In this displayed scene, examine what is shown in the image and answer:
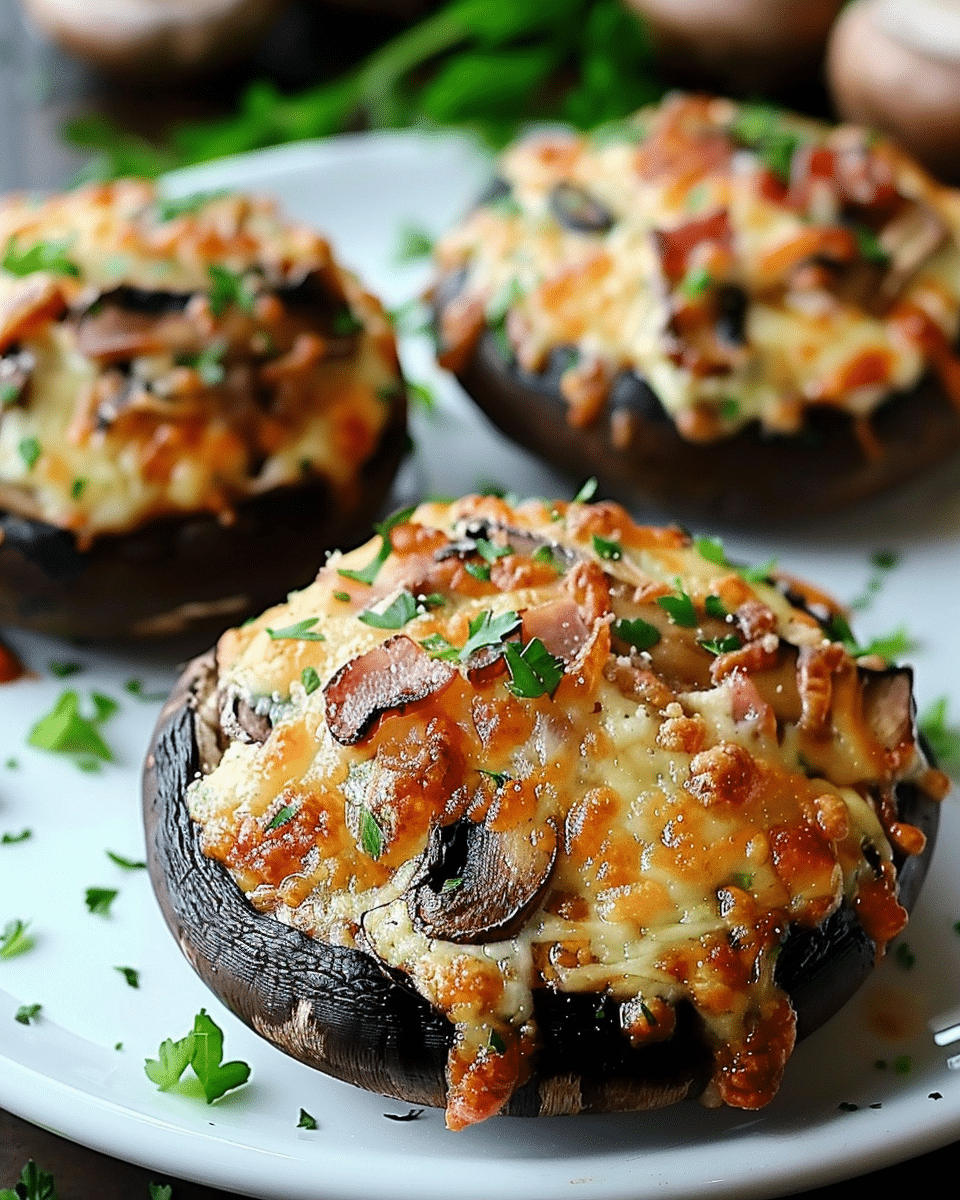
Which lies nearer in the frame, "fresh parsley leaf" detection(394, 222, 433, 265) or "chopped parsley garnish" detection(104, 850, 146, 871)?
"chopped parsley garnish" detection(104, 850, 146, 871)

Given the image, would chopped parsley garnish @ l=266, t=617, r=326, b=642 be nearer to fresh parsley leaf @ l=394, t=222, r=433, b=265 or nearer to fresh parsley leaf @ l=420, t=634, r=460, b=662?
fresh parsley leaf @ l=420, t=634, r=460, b=662

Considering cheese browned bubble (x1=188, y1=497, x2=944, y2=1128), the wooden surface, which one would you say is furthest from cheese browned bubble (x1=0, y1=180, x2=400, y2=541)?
the wooden surface

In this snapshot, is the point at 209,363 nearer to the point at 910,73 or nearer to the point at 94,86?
the point at 910,73

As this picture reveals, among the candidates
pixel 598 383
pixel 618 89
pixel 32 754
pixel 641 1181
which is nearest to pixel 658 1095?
pixel 641 1181

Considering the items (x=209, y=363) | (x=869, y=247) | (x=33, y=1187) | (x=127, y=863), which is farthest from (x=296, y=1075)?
Answer: (x=869, y=247)

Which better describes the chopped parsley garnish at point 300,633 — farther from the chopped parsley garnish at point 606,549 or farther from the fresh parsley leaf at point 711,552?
the fresh parsley leaf at point 711,552

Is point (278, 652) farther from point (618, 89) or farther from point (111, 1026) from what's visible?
point (618, 89)
